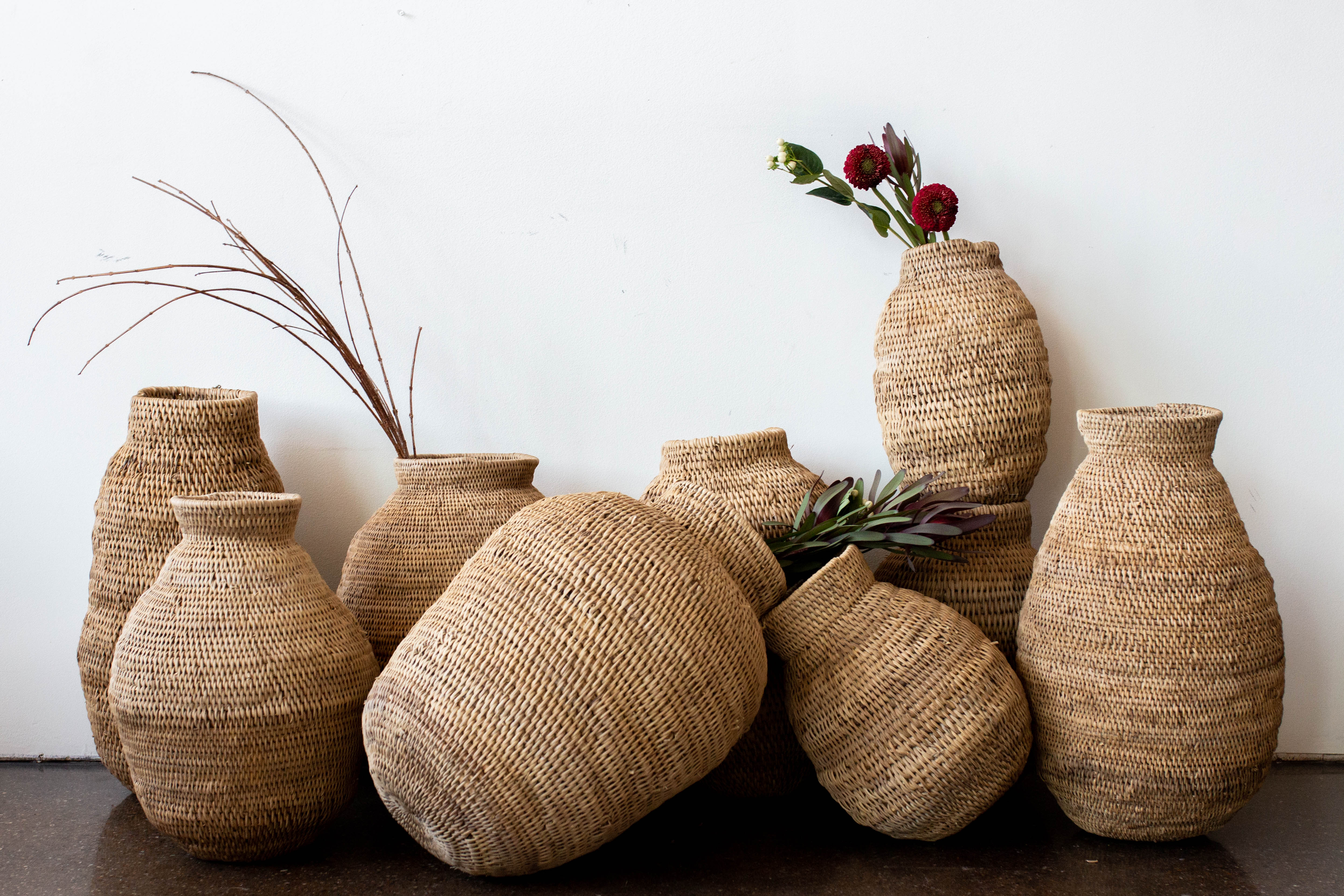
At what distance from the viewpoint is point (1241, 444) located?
1407mm

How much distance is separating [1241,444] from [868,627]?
2.34ft

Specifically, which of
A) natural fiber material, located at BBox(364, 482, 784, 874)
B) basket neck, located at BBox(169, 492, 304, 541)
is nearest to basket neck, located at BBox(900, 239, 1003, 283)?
natural fiber material, located at BBox(364, 482, 784, 874)

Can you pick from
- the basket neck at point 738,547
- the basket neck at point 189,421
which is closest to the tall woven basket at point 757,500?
the basket neck at point 738,547

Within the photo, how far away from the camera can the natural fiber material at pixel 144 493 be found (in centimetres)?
126

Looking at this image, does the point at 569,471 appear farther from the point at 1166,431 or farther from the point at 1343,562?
the point at 1343,562

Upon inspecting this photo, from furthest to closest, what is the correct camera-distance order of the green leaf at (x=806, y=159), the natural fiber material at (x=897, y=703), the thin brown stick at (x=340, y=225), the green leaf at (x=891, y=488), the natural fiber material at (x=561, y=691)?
the thin brown stick at (x=340, y=225) < the green leaf at (x=806, y=159) < the green leaf at (x=891, y=488) < the natural fiber material at (x=897, y=703) < the natural fiber material at (x=561, y=691)

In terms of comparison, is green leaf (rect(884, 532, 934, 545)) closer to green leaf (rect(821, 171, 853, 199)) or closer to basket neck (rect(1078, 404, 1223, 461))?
basket neck (rect(1078, 404, 1223, 461))

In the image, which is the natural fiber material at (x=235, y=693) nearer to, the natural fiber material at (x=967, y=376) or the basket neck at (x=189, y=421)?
the basket neck at (x=189, y=421)

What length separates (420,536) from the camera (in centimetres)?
130

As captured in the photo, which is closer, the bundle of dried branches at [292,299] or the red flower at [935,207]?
the red flower at [935,207]

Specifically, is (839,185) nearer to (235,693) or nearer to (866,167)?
(866,167)

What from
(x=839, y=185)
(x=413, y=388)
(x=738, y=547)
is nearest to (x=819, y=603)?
(x=738, y=547)

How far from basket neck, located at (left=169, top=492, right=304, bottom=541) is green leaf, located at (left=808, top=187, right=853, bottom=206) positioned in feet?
2.68

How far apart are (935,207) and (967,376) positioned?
0.25 meters
